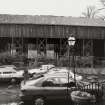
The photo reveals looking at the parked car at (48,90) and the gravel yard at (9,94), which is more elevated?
the parked car at (48,90)

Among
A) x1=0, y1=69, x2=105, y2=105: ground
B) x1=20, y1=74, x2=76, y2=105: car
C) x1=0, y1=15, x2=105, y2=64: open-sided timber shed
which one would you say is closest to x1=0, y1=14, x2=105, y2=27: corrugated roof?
x1=0, y1=15, x2=105, y2=64: open-sided timber shed

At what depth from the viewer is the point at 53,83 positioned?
13797 mm

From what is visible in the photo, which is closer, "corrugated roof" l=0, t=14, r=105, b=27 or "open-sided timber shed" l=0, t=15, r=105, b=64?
"open-sided timber shed" l=0, t=15, r=105, b=64

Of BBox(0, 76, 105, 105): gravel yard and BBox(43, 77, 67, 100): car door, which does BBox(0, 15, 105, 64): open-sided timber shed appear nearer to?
BBox(0, 76, 105, 105): gravel yard

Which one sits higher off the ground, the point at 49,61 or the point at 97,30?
the point at 97,30

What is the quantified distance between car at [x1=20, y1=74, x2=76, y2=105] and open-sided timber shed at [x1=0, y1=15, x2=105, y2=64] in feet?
75.1

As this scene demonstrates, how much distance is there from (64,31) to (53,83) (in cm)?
2495

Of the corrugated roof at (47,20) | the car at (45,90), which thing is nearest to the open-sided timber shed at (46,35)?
the corrugated roof at (47,20)

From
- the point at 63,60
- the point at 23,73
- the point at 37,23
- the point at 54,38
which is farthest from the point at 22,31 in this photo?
the point at 23,73

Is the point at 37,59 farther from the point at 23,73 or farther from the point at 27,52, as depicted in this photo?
the point at 23,73

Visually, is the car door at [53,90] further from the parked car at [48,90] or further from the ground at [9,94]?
the ground at [9,94]

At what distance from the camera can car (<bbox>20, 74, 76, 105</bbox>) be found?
13.2 m

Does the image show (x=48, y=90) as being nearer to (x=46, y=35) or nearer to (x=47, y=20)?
(x=46, y=35)

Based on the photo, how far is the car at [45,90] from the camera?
13250 mm
